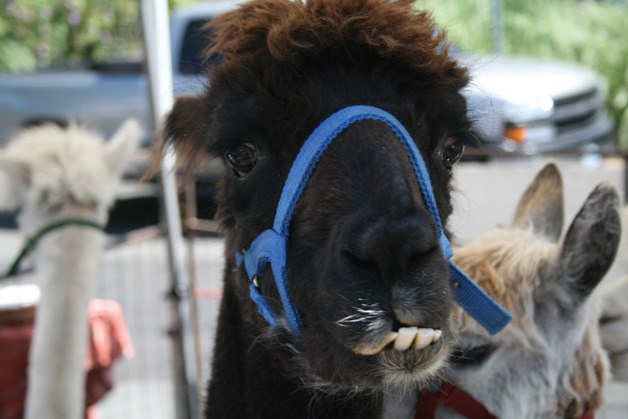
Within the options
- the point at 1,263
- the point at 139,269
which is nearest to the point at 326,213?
the point at 139,269

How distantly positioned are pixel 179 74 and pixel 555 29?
416 inches

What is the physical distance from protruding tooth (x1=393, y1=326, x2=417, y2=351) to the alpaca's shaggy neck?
2.40 meters

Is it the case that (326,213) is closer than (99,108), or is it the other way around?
(326,213)

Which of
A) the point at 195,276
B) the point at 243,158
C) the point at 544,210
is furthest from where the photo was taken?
the point at 195,276

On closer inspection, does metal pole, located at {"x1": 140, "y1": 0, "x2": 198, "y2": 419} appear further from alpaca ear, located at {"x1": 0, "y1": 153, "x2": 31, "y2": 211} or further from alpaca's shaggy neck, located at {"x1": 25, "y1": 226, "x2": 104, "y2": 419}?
alpaca ear, located at {"x1": 0, "y1": 153, "x2": 31, "y2": 211}

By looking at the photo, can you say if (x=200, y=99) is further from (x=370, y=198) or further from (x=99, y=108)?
(x=99, y=108)

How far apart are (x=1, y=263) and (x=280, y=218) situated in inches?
324

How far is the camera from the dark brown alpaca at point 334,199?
1.93 meters

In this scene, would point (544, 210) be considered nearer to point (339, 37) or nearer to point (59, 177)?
point (339, 37)

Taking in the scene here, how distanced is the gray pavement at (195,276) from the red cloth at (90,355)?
361mm

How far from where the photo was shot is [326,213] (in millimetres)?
2082

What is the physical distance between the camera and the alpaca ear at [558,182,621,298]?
2393 mm


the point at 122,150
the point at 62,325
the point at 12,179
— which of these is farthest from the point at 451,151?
the point at 12,179

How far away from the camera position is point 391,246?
1870mm
